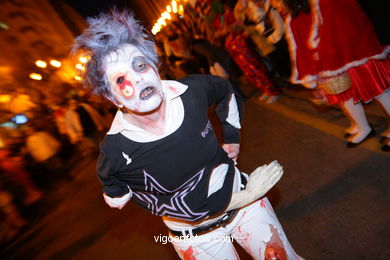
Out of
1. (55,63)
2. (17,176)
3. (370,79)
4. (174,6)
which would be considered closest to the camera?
(370,79)

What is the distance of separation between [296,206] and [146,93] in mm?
2163

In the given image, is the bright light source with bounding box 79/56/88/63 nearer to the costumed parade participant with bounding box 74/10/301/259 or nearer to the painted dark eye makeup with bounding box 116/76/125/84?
the costumed parade participant with bounding box 74/10/301/259

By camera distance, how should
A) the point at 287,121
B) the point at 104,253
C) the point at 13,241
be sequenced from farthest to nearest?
the point at 13,241 < the point at 287,121 < the point at 104,253

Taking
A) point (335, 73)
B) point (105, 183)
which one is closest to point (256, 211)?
point (105, 183)

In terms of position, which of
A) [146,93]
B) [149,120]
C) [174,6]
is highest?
[174,6]

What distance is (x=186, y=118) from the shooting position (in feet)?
4.70

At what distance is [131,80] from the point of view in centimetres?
130

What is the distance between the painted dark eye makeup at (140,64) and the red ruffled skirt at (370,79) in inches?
88.3

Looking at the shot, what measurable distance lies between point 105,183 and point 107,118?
445 inches

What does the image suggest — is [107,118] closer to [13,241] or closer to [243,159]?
[13,241]

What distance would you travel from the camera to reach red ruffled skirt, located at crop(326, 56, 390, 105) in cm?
243

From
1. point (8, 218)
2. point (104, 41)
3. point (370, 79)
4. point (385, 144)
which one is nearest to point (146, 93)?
point (104, 41)

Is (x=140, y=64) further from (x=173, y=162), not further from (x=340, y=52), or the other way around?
(x=340, y=52)

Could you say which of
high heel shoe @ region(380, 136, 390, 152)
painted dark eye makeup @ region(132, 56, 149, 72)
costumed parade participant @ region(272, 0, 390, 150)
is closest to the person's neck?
painted dark eye makeup @ region(132, 56, 149, 72)
